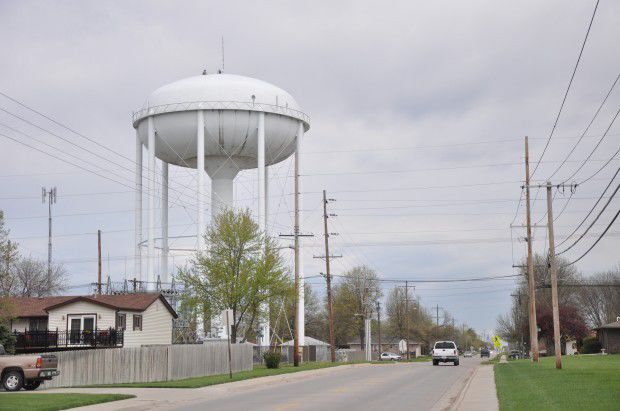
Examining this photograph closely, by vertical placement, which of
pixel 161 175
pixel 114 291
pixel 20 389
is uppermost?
pixel 161 175

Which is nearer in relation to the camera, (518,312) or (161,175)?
(161,175)

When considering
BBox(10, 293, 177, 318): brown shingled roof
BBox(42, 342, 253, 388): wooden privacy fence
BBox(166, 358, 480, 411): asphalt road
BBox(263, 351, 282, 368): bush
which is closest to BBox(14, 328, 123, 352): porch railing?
BBox(10, 293, 177, 318): brown shingled roof

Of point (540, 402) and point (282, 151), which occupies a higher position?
point (282, 151)

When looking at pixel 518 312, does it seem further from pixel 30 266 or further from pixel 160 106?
pixel 160 106

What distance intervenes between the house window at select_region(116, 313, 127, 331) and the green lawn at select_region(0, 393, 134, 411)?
54.1ft

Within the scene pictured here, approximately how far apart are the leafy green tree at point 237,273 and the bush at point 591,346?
4827 centimetres

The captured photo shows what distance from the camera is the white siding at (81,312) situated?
138 feet

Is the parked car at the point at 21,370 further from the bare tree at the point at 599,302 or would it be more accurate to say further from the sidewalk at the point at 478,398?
the bare tree at the point at 599,302

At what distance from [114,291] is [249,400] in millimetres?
34710

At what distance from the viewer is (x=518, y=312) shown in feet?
372

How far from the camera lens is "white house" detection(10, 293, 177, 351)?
38.7 metres

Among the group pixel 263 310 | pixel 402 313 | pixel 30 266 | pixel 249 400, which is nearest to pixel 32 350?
pixel 263 310

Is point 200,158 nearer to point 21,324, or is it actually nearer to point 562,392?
point 21,324

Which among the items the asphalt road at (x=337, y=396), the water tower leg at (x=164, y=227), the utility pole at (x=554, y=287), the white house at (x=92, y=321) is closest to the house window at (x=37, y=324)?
the white house at (x=92, y=321)
